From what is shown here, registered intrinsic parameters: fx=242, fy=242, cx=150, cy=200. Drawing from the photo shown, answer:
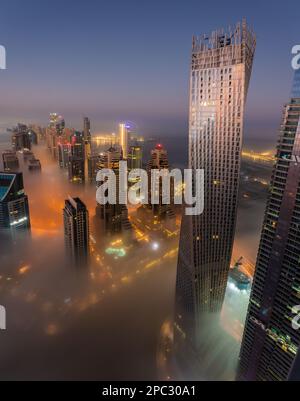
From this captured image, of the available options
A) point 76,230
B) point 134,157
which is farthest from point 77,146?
point 76,230

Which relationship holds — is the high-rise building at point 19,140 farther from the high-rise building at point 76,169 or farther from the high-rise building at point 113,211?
the high-rise building at point 113,211

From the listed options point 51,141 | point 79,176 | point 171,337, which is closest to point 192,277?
point 171,337

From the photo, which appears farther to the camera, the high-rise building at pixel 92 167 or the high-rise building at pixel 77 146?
the high-rise building at pixel 77 146

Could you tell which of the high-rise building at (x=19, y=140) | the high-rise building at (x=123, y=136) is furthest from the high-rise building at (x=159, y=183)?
the high-rise building at (x=19, y=140)

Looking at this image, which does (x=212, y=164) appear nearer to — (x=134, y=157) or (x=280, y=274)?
(x=280, y=274)

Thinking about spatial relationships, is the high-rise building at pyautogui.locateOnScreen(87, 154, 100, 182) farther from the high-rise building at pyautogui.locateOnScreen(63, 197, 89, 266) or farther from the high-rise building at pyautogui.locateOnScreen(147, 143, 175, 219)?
the high-rise building at pyautogui.locateOnScreen(63, 197, 89, 266)

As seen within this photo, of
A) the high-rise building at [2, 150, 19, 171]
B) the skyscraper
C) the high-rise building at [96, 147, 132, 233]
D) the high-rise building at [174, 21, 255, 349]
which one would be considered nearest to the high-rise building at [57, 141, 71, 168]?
the skyscraper
